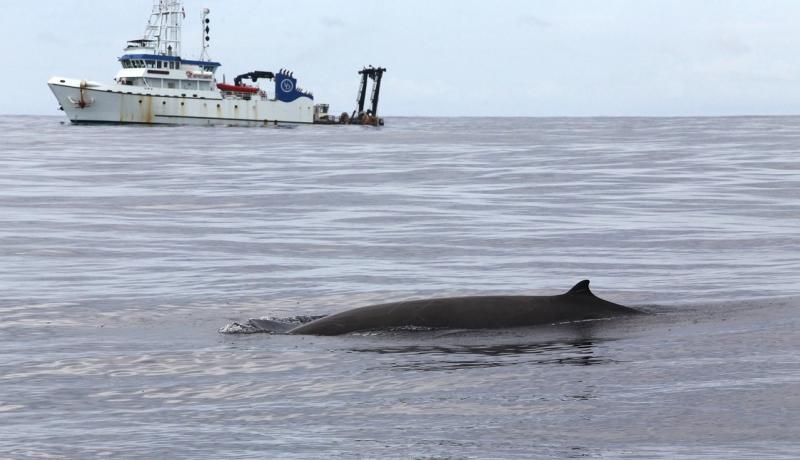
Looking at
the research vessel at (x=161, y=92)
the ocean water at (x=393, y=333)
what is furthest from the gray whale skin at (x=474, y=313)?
the research vessel at (x=161, y=92)

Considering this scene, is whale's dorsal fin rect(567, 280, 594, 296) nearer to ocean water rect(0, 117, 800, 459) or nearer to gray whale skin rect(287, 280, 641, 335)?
gray whale skin rect(287, 280, 641, 335)

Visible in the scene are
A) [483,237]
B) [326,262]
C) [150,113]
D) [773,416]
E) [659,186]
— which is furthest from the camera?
[150,113]

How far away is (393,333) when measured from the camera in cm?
1060

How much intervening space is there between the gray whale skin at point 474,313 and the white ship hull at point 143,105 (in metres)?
95.0

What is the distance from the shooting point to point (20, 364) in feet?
31.6

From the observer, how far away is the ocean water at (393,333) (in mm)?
7047

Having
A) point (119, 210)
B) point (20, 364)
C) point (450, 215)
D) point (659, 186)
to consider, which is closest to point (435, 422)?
point (20, 364)

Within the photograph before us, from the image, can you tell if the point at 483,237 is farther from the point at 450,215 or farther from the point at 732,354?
the point at 732,354

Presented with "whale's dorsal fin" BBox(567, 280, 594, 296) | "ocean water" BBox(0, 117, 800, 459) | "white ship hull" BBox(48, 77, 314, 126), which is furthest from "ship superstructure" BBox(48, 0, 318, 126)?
"whale's dorsal fin" BBox(567, 280, 594, 296)

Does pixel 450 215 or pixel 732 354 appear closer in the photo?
pixel 732 354

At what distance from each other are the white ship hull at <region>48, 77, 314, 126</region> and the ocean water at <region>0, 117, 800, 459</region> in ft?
243

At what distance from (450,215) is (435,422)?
17907mm

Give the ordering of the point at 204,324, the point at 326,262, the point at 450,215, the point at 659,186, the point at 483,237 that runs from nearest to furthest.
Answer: the point at 204,324 < the point at 326,262 < the point at 483,237 < the point at 450,215 < the point at 659,186

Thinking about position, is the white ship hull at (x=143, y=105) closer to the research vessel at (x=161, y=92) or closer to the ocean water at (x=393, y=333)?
the research vessel at (x=161, y=92)
